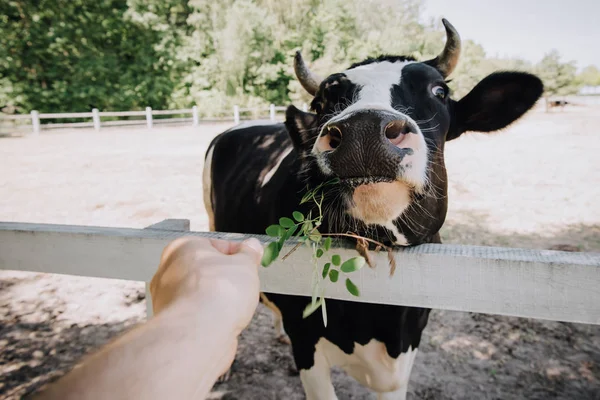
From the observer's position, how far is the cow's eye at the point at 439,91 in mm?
1995

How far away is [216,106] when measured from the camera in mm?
30516

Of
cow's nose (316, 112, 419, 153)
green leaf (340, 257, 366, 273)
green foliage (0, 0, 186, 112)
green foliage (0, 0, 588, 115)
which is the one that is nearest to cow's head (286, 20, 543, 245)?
cow's nose (316, 112, 419, 153)

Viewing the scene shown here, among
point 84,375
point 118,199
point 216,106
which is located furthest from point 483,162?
point 216,106

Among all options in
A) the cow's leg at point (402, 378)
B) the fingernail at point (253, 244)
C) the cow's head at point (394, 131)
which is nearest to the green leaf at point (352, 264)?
the fingernail at point (253, 244)

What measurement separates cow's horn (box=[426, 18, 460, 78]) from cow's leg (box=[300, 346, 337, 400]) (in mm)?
1777

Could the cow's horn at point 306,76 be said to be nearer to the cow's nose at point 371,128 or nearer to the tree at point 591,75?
the cow's nose at point 371,128

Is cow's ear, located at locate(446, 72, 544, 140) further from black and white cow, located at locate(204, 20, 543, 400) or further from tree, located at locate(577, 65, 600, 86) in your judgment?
tree, located at locate(577, 65, 600, 86)

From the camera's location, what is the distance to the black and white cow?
150 centimetres

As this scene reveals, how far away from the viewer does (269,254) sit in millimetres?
1061

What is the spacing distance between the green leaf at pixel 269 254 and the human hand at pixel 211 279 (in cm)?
19

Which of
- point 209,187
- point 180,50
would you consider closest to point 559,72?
point 180,50

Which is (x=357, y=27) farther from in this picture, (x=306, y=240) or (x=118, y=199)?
(x=306, y=240)

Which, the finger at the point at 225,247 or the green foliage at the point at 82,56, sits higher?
the green foliage at the point at 82,56

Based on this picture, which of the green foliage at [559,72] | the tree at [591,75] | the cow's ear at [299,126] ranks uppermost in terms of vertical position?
the tree at [591,75]
